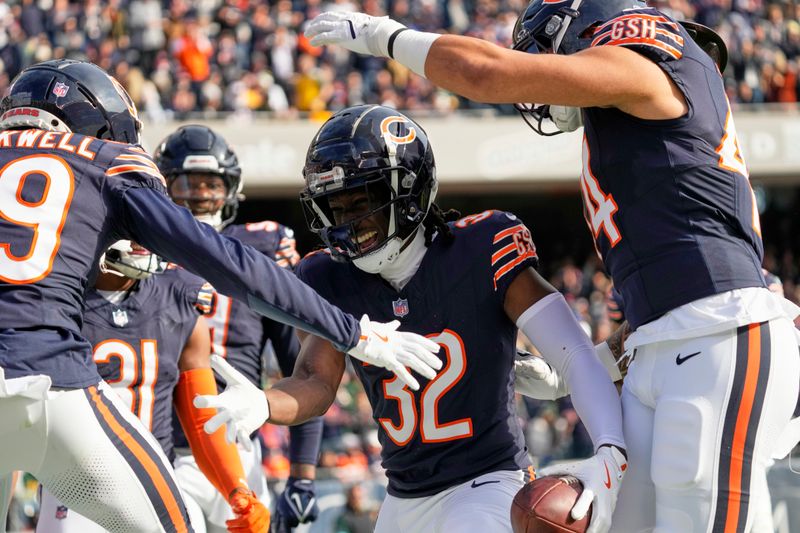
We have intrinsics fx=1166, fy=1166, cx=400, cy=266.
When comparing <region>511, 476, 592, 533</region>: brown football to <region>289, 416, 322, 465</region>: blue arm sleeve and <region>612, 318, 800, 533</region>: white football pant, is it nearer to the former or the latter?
<region>612, 318, 800, 533</region>: white football pant

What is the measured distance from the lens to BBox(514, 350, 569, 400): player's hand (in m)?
3.96

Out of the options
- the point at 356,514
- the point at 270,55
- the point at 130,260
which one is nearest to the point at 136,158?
the point at 130,260

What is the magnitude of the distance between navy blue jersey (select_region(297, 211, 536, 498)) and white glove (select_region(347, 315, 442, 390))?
1.11 ft

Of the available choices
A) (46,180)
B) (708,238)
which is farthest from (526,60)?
(46,180)

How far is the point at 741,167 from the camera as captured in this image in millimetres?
3400

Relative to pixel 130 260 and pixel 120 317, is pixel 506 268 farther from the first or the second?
pixel 120 317

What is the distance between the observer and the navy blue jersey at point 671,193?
323 centimetres

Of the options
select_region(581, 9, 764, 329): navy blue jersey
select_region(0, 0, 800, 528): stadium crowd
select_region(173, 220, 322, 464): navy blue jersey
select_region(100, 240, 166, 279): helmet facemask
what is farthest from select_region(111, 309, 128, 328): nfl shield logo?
select_region(0, 0, 800, 528): stadium crowd

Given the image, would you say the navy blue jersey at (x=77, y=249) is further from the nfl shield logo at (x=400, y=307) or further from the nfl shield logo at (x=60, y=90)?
the nfl shield logo at (x=400, y=307)

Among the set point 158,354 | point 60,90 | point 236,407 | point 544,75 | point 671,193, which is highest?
point 544,75

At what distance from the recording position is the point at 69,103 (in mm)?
3648

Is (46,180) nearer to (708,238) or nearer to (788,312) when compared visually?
(708,238)

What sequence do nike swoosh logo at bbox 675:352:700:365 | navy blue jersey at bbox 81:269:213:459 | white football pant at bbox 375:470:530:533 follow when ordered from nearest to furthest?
nike swoosh logo at bbox 675:352:700:365 < white football pant at bbox 375:470:530:533 < navy blue jersey at bbox 81:269:213:459

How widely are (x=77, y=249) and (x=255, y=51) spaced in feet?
46.0
